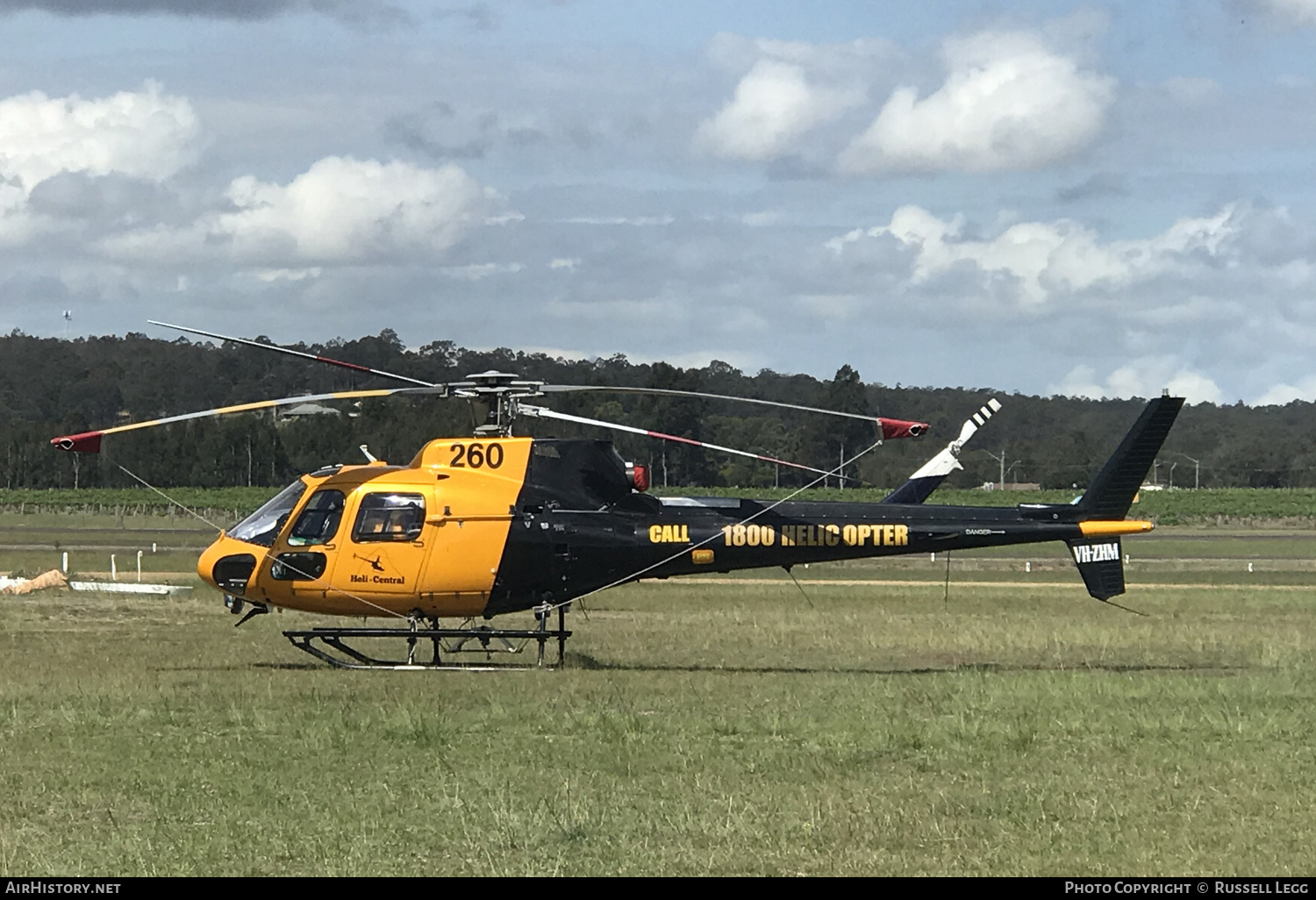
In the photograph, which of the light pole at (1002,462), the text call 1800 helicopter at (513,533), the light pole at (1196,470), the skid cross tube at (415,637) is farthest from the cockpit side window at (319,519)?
the light pole at (1196,470)

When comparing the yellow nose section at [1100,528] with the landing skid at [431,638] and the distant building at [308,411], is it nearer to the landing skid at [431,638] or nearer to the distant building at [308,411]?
the landing skid at [431,638]

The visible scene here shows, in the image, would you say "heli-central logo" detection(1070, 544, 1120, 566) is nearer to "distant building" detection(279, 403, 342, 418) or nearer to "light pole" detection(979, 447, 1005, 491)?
"distant building" detection(279, 403, 342, 418)

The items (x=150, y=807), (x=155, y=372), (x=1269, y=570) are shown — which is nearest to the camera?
(x=150, y=807)

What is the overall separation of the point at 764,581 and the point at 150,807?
35482 mm

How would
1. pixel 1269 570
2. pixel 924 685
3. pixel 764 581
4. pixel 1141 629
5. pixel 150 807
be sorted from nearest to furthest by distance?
pixel 150 807 → pixel 924 685 → pixel 1141 629 → pixel 764 581 → pixel 1269 570

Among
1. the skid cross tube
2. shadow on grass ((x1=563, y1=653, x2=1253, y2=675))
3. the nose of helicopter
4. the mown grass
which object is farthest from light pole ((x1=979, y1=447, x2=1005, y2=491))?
the nose of helicopter

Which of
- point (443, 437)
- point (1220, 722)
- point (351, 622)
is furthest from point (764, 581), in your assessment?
point (1220, 722)

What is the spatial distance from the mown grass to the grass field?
47 mm

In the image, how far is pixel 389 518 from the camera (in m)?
22.2

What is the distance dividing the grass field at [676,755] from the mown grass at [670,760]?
0.05 meters

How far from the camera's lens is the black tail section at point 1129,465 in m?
22.6

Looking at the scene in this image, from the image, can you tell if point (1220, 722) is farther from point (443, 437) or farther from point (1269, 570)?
point (1269, 570)

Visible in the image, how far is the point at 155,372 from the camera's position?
136 metres

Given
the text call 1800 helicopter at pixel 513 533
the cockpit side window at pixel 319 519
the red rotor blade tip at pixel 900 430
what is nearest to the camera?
the red rotor blade tip at pixel 900 430
